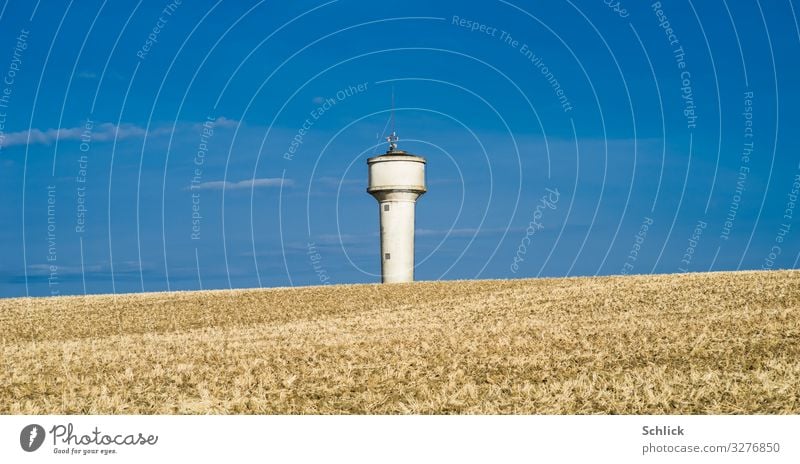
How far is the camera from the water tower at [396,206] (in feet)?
165

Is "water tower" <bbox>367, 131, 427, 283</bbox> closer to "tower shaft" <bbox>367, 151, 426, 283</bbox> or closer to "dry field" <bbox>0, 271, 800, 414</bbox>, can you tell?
"tower shaft" <bbox>367, 151, 426, 283</bbox>

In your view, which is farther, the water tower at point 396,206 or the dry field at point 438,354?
the water tower at point 396,206

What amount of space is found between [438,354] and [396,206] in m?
31.5

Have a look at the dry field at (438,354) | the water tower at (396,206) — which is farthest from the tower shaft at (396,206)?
the dry field at (438,354)

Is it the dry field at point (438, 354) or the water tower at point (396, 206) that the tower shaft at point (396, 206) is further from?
the dry field at point (438, 354)

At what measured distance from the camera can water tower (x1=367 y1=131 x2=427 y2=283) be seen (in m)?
50.4

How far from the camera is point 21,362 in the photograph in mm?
20766

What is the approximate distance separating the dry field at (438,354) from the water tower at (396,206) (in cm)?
1191

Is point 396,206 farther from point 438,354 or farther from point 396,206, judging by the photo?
point 438,354

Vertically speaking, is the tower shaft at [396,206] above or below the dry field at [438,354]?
above

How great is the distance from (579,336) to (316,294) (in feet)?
75.9

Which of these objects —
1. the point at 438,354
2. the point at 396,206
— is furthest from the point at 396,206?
the point at 438,354

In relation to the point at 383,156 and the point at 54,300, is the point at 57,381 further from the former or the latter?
the point at 383,156
